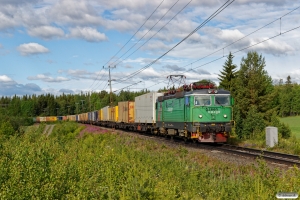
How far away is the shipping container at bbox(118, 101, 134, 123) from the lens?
4525 cm

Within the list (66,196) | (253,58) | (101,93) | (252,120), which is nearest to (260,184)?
(66,196)

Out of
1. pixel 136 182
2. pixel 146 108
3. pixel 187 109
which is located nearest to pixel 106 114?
pixel 146 108

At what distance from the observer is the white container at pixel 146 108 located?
114 feet

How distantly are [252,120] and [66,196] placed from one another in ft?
72.4

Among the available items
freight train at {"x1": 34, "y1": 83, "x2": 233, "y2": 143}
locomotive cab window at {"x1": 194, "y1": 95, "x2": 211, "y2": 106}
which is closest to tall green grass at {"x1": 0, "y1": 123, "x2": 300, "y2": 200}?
freight train at {"x1": 34, "y1": 83, "x2": 233, "y2": 143}

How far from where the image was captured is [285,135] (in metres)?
35.5

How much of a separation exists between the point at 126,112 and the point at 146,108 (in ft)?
35.6

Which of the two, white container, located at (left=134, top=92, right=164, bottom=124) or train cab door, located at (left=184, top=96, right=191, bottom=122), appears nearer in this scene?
train cab door, located at (left=184, top=96, right=191, bottom=122)

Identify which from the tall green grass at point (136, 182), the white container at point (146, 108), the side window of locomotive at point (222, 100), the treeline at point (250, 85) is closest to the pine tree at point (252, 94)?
the treeline at point (250, 85)

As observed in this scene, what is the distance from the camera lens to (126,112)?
47281 millimetres

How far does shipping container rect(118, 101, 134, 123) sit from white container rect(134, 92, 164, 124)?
7.65 feet

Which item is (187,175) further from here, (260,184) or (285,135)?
(285,135)

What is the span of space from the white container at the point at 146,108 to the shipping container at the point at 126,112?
233cm

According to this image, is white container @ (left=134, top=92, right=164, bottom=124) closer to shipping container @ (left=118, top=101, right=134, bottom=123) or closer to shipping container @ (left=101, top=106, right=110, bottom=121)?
shipping container @ (left=118, top=101, right=134, bottom=123)
